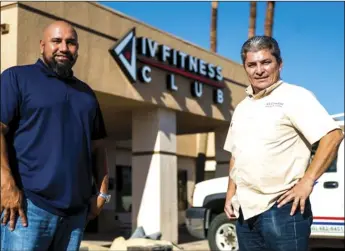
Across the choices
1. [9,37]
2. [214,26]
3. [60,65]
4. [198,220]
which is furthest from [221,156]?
[60,65]

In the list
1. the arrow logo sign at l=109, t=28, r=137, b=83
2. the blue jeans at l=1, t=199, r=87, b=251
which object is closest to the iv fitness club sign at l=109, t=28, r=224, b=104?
the arrow logo sign at l=109, t=28, r=137, b=83

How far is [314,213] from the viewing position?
9062mm

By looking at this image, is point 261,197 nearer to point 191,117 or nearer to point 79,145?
point 79,145

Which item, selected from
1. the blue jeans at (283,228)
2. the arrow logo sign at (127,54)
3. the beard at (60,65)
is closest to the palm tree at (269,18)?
the arrow logo sign at (127,54)

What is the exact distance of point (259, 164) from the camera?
10.3ft

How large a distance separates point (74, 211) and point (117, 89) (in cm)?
853

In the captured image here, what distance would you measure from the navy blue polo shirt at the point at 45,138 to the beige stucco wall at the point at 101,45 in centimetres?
671

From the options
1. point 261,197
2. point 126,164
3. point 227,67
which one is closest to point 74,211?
point 261,197

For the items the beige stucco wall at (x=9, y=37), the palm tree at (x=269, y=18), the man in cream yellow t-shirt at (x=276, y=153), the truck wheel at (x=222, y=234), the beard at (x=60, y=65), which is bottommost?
the truck wheel at (x=222, y=234)

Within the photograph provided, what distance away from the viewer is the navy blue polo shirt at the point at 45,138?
2.71m

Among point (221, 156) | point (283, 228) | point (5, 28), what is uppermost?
point (5, 28)

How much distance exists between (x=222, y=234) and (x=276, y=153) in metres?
6.70

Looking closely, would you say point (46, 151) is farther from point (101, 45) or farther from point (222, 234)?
point (101, 45)

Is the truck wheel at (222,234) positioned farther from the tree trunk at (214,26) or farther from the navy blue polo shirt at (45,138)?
the tree trunk at (214,26)
